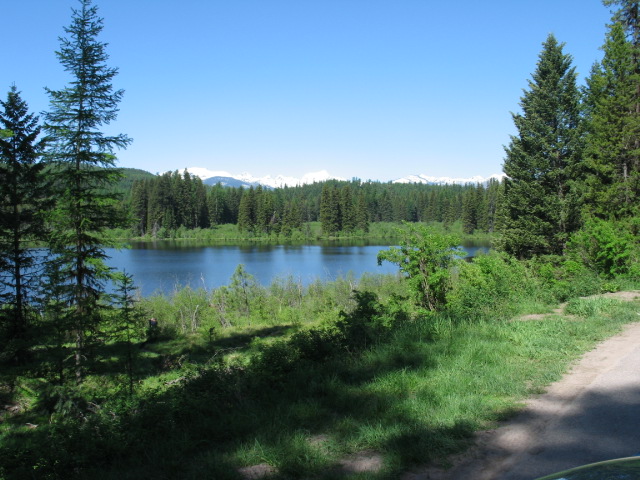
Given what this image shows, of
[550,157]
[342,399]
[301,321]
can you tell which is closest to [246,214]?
[301,321]

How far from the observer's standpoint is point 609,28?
23.0m

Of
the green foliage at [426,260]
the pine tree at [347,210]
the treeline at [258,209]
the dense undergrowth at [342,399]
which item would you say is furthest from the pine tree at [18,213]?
the pine tree at [347,210]

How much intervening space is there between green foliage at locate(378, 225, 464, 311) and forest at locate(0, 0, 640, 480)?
2.0 inches

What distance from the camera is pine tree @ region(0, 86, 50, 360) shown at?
16281 mm

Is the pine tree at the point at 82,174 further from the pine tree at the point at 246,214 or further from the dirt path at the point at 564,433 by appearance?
the pine tree at the point at 246,214

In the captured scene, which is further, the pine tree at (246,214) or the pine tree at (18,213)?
the pine tree at (246,214)

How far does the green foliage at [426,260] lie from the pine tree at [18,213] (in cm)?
1335

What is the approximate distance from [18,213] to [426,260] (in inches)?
626

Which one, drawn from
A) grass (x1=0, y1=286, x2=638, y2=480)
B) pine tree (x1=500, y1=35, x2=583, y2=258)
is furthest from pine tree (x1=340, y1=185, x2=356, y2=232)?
grass (x1=0, y1=286, x2=638, y2=480)

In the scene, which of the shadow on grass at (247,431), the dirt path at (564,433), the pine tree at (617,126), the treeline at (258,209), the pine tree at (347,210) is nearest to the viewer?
the dirt path at (564,433)

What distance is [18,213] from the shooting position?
1691cm

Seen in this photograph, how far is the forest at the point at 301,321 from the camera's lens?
13.0 ft

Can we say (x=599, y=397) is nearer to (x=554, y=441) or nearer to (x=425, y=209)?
(x=554, y=441)

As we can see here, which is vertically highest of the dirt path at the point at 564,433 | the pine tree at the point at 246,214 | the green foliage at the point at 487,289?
the pine tree at the point at 246,214
